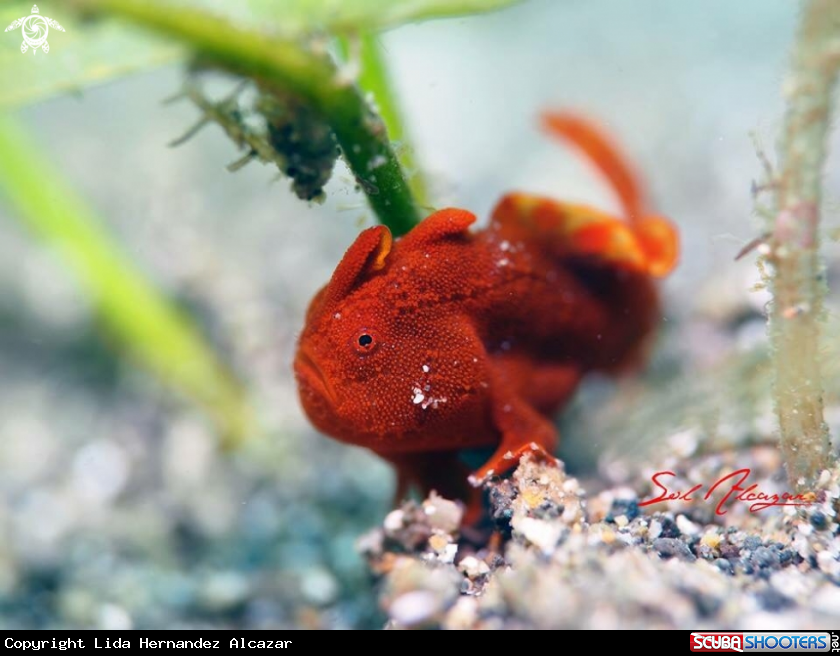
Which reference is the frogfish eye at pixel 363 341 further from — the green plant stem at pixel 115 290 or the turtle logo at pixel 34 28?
the green plant stem at pixel 115 290

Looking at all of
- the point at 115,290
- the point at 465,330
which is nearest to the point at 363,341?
the point at 465,330

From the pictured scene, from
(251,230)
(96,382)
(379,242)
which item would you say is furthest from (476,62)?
(379,242)

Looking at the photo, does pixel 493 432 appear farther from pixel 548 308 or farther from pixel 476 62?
pixel 476 62

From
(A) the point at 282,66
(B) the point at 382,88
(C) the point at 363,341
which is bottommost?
(C) the point at 363,341

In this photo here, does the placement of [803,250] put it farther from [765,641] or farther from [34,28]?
[34,28]
